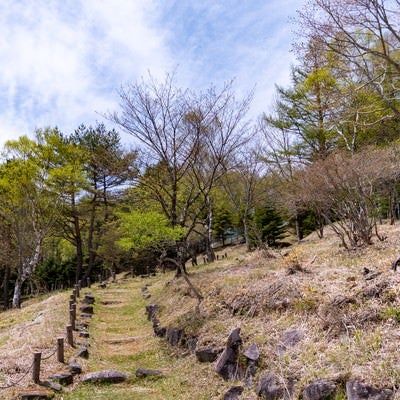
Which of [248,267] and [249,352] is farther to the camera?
[248,267]

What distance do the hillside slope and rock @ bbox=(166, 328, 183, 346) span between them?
104 mm

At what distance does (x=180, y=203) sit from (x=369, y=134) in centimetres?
1113

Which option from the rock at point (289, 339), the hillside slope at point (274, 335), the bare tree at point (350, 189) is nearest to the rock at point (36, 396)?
the hillside slope at point (274, 335)

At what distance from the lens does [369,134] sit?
1778 centimetres

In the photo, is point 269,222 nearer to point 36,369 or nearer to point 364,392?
point 36,369

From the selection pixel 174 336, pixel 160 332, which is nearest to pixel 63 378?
pixel 174 336

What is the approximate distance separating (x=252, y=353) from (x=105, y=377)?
110 inches

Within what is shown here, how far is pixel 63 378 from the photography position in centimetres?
595

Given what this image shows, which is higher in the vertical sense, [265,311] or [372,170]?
[372,170]

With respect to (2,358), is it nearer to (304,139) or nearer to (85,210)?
(85,210)

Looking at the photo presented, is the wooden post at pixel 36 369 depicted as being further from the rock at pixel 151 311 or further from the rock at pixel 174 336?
the rock at pixel 151 311

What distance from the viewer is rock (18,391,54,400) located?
5150 millimetres

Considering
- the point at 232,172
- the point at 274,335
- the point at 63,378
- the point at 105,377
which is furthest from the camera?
the point at 232,172

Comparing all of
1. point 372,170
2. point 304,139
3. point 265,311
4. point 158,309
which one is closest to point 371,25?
point 372,170
